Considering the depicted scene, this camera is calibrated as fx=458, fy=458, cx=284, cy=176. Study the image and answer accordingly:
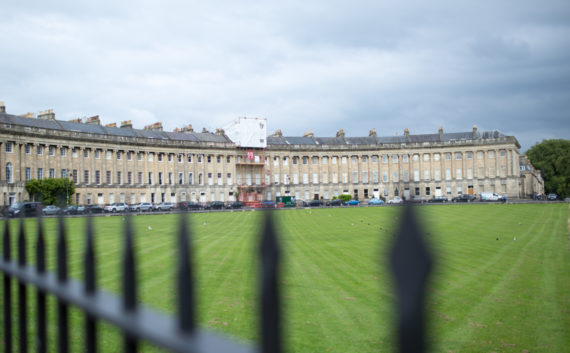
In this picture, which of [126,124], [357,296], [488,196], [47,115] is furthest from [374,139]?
[357,296]

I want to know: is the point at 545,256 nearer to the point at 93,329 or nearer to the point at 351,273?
the point at 351,273

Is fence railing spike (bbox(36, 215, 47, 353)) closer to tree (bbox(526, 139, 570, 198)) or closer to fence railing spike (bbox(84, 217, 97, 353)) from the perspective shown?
fence railing spike (bbox(84, 217, 97, 353))

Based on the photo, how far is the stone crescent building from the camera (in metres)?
63.1

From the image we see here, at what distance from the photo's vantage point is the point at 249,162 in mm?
82125

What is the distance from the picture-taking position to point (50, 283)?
1.93 meters

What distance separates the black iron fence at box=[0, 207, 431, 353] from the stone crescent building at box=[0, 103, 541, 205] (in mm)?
63068

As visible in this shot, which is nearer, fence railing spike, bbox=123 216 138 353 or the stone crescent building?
fence railing spike, bbox=123 216 138 353

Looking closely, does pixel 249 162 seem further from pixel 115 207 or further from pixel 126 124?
pixel 115 207

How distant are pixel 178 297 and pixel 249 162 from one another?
81198mm

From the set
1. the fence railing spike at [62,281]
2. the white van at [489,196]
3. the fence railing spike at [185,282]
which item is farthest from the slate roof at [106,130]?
the fence railing spike at [185,282]

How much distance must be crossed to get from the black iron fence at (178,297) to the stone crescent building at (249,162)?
207 ft

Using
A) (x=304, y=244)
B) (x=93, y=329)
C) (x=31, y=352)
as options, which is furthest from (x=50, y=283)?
(x=304, y=244)

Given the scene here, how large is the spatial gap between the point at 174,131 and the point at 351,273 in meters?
72.1

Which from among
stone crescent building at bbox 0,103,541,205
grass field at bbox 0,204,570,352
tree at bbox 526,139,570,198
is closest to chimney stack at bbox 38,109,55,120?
stone crescent building at bbox 0,103,541,205
